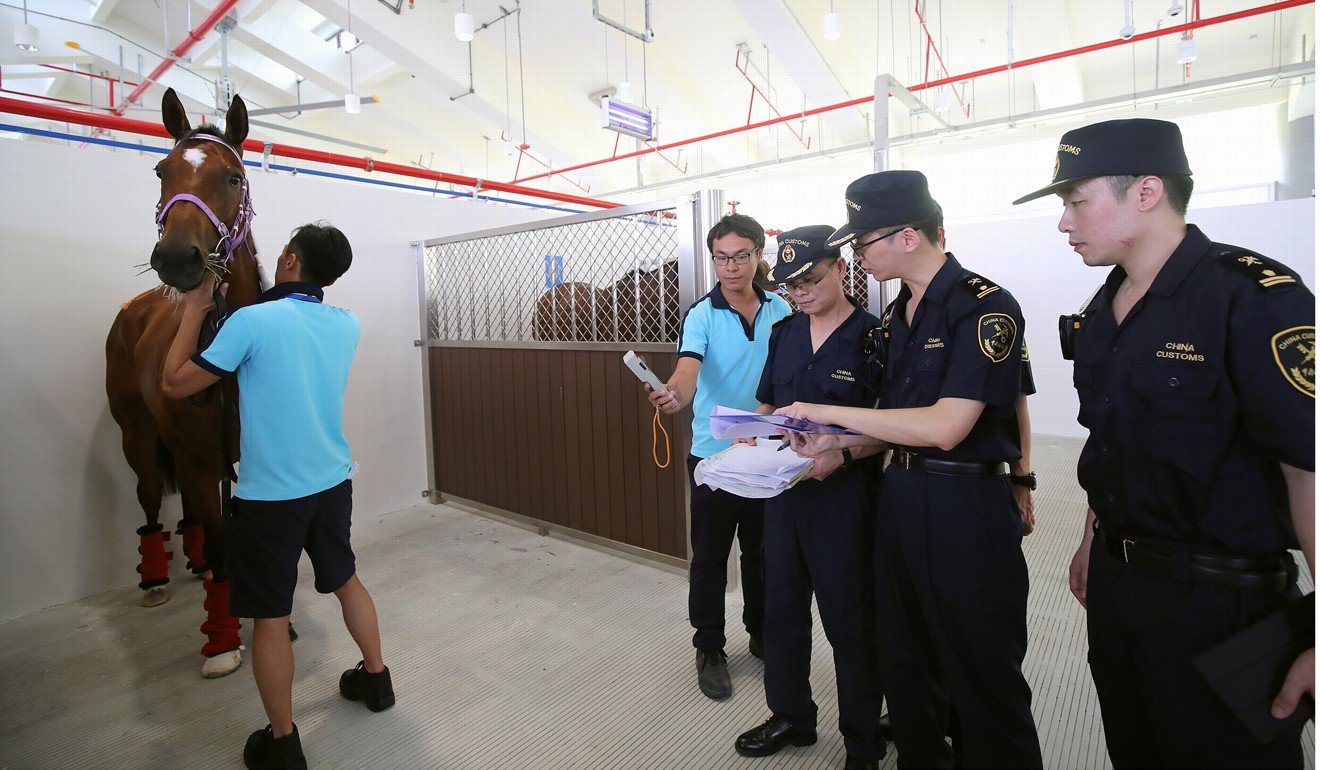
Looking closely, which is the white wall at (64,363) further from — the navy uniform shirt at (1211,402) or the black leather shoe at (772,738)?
the navy uniform shirt at (1211,402)

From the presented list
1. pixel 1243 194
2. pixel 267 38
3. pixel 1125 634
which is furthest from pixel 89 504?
pixel 1243 194

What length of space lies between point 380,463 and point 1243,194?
10052 millimetres

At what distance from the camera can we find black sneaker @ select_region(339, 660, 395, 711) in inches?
81.5

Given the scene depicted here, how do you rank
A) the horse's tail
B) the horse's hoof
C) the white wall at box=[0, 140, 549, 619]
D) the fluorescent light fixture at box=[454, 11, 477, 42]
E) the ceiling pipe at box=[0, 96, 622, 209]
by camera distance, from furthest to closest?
the fluorescent light fixture at box=[454, 11, 477, 42] → the horse's tail → the white wall at box=[0, 140, 549, 619] → the ceiling pipe at box=[0, 96, 622, 209] → the horse's hoof

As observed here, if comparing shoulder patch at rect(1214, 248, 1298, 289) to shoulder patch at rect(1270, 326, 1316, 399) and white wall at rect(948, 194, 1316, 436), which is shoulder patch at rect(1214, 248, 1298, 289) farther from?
white wall at rect(948, 194, 1316, 436)

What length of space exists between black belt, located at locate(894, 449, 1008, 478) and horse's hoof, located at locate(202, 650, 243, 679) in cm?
236

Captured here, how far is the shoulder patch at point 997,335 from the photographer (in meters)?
1.29

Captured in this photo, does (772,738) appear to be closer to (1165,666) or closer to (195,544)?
(1165,666)

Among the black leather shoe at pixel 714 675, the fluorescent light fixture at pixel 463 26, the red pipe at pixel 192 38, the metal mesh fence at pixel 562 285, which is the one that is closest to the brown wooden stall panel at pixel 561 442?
the metal mesh fence at pixel 562 285

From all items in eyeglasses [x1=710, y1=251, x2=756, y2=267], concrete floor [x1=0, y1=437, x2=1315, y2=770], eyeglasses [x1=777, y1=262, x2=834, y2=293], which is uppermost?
eyeglasses [x1=710, y1=251, x2=756, y2=267]

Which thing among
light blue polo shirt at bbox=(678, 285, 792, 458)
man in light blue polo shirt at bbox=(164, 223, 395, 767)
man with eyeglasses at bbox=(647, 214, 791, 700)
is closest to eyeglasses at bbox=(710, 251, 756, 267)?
man with eyeglasses at bbox=(647, 214, 791, 700)

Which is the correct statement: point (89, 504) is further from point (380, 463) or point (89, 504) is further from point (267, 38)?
point (267, 38)

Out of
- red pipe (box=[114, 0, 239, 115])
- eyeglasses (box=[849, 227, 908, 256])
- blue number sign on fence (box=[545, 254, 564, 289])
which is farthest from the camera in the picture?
red pipe (box=[114, 0, 239, 115])

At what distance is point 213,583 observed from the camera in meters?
2.33
